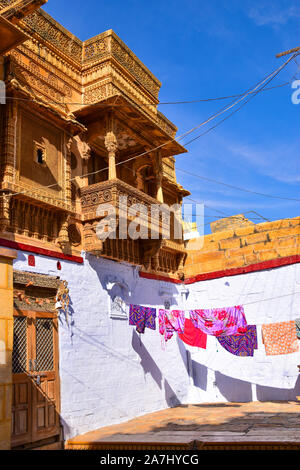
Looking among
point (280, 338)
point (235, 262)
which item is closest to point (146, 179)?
point (235, 262)

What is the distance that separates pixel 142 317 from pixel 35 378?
3546mm

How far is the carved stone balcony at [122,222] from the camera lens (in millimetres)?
9508

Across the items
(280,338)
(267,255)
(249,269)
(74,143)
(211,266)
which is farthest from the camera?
(211,266)

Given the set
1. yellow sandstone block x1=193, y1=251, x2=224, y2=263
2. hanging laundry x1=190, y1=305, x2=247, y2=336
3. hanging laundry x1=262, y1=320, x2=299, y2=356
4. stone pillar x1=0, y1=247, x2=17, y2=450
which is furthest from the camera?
yellow sandstone block x1=193, y1=251, x2=224, y2=263

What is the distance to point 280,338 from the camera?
34.1 ft

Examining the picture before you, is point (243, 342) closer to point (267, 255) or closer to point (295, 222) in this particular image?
point (267, 255)

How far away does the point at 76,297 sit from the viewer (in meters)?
9.18

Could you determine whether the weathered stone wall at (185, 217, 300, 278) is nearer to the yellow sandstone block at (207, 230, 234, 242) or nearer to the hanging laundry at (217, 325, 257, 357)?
the yellow sandstone block at (207, 230, 234, 242)

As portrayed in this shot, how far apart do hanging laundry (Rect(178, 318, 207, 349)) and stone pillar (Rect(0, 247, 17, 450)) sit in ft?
23.8

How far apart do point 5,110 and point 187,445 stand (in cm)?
695

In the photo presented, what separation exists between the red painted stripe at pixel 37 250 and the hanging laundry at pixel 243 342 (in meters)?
4.43

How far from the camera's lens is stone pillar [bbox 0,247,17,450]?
412 cm

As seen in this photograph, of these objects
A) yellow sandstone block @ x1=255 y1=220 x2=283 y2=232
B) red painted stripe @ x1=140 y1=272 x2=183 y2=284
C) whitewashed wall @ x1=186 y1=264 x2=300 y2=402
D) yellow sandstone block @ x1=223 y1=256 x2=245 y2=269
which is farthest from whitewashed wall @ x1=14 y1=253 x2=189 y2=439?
yellow sandstone block @ x1=255 y1=220 x2=283 y2=232
